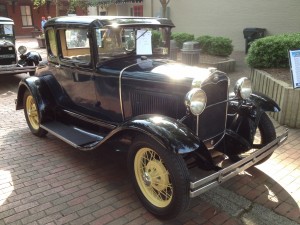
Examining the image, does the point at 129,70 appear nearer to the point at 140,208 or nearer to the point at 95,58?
the point at 95,58

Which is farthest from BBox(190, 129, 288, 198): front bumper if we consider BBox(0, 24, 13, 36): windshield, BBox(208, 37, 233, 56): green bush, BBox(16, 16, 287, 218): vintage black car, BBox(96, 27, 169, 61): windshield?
BBox(0, 24, 13, 36): windshield

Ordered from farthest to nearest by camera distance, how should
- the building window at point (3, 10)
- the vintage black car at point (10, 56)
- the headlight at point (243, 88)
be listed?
the building window at point (3, 10) → the vintage black car at point (10, 56) → the headlight at point (243, 88)

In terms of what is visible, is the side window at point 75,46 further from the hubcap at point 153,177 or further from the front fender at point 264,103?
the front fender at point 264,103

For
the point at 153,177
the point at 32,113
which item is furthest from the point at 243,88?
the point at 32,113

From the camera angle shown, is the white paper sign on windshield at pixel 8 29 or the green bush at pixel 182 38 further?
the green bush at pixel 182 38

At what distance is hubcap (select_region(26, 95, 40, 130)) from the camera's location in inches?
184

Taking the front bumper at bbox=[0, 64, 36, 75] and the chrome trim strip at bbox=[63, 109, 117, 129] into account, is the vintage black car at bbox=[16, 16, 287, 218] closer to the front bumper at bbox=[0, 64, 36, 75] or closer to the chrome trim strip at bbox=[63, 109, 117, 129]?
the chrome trim strip at bbox=[63, 109, 117, 129]

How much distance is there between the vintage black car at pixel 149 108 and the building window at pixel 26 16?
2480cm

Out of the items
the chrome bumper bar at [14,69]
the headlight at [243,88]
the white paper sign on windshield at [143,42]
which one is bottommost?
the chrome bumper bar at [14,69]

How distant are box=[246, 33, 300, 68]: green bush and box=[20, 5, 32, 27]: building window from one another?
24.8 metres

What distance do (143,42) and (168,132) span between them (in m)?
1.62

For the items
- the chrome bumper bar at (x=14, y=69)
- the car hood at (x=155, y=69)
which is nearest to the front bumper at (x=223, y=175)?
the car hood at (x=155, y=69)

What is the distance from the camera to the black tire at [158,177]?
245 centimetres

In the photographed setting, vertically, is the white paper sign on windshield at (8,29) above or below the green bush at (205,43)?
above
